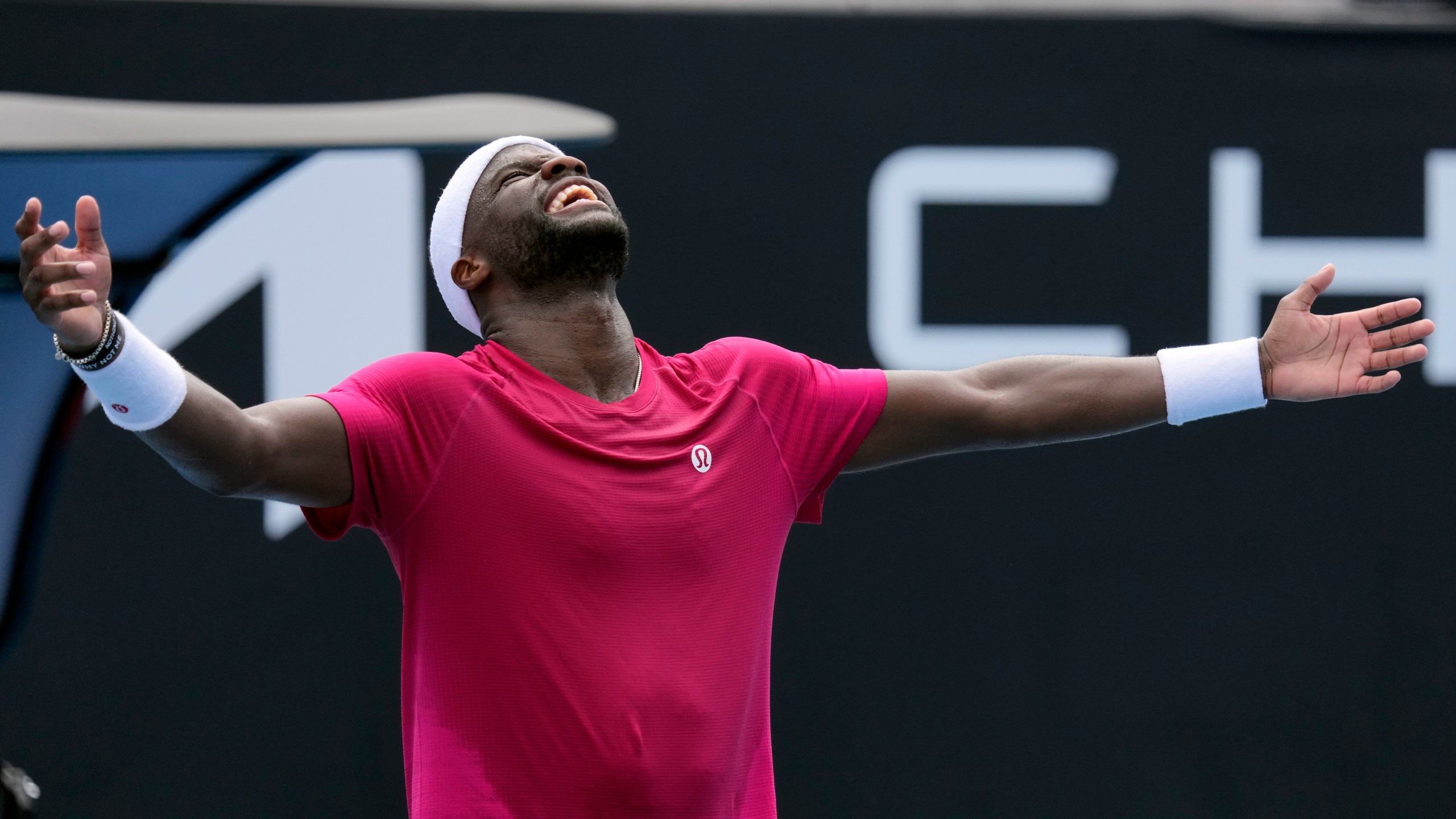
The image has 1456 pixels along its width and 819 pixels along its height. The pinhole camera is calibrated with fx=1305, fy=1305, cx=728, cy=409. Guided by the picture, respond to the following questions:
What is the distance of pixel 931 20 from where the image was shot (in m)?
3.63

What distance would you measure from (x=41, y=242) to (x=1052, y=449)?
2758 mm

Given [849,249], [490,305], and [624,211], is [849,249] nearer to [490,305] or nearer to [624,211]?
[624,211]

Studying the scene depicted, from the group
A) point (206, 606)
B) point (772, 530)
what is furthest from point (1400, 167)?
point (206, 606)

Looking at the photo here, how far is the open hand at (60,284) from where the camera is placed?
4.89 feet


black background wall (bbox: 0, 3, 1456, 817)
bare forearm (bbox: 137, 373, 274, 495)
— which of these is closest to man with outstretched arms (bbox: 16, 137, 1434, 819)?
bare forearm (bbox: 137, 373, 274, 495)

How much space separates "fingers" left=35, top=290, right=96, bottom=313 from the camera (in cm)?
148

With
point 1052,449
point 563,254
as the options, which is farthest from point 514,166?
point 1052,449

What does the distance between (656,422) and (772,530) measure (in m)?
0.26

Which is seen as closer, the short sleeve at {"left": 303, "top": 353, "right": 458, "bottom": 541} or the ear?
the short sleeve at {"left": 303, "top": 353, "right": 458, "bottom": 541}

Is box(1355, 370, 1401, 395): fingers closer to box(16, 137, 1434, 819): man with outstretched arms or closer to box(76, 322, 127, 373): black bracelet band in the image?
box(16, 137, 1434, 819): man with outstretched arms

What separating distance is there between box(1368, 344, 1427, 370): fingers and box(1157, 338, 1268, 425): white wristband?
0.18 meters

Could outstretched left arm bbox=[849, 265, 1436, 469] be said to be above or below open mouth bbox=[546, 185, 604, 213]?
below

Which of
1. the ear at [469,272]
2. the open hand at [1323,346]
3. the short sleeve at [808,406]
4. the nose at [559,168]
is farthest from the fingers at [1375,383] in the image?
the ear at [469,272]

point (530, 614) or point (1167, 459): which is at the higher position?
point (1167, 459)
